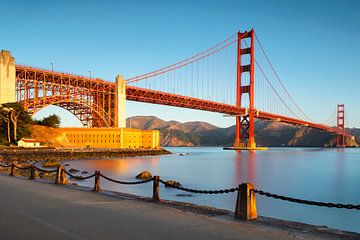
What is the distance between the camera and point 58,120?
271 ft

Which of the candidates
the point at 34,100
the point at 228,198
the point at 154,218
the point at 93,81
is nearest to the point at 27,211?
the point at 154,218

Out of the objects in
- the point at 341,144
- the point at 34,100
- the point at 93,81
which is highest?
the point at 93,81

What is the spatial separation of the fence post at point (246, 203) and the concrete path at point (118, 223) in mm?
286

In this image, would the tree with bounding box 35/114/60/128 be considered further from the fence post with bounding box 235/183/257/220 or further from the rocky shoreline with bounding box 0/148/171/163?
the fence post with bounding box 235/183/257/220

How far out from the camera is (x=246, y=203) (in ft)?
25.8

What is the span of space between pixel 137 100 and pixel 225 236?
2924 inches

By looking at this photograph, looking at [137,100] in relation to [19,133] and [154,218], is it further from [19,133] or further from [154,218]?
[154,218]

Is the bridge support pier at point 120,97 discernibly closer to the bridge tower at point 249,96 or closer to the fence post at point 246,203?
the bridge tower at point 249,96

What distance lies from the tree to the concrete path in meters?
72.1

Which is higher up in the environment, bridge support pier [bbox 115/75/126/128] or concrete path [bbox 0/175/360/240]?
bridge support pier [bbox 115/75/126/128]

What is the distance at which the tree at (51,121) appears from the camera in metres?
77.9

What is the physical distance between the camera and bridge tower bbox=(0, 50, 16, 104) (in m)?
57.3

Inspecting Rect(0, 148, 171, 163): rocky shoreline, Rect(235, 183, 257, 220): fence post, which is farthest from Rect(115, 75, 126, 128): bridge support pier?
Rect(235, 183, 257, 220): fence post

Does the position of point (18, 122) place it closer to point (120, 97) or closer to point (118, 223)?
point (120, 97)
